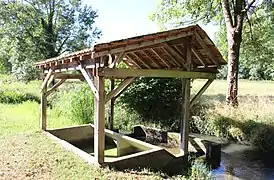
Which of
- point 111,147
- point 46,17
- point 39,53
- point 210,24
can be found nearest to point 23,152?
point 111,147

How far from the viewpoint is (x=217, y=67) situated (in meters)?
6.89

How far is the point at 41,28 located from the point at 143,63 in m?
16.0

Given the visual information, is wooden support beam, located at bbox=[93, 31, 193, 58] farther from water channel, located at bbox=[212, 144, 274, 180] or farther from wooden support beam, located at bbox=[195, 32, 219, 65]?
water channel, located at bbox=[212, 144, 274, 180]

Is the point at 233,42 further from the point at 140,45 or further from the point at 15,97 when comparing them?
the point at 15,97

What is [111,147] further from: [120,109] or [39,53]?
[39,53]

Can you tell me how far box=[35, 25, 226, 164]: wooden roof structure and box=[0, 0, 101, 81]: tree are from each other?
13285 mm

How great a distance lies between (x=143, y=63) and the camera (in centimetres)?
773

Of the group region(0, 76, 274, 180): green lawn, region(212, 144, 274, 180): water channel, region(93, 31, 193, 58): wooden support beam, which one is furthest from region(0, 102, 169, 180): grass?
region(93, 31, 193, 58): wooden support beam

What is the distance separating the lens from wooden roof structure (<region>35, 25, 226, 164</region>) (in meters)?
4.89

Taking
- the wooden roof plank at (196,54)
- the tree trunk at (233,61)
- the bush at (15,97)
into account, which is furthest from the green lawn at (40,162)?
the bush at (15,97)

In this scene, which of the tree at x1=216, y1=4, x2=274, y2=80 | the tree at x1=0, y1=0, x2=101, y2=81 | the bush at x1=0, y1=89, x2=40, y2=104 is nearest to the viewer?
the tree at x1=216, y1=4, x2=274, y2=80

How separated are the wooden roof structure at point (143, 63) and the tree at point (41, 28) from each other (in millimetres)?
13285

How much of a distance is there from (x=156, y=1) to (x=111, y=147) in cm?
950

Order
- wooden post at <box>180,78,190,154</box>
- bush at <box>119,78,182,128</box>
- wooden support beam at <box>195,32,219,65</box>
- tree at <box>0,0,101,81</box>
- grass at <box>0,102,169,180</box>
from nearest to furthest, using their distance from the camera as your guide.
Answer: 1. grass at <box>0,102,169,180</box>
2. wooden support beam at <box>195,32,219,65</box>
3. wooden post at <box>180,78,190,154</box>
4. bush at <box>119,78,182,128</box>
5. tree at <box>0,0,101,81</box>
